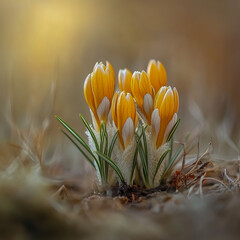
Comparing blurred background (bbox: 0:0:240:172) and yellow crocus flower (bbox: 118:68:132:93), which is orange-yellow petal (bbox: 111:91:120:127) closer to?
yellow crocus flower (bbox: 118:68:132:93)

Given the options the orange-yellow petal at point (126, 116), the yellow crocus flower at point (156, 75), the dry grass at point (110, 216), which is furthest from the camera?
the yellow crocus flower at point (156, 75)

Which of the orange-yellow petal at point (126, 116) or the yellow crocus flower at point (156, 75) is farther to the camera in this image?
the yellow crocus flower at point (156, 75)

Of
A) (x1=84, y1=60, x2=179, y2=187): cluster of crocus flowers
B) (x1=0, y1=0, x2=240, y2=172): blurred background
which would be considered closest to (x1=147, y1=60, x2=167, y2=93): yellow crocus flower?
(x1=84, y1=60, x2=179, y2=187): cluster of crocus flowers

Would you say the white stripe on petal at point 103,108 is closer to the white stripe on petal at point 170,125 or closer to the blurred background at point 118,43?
the white stripe on petal at point 170,125

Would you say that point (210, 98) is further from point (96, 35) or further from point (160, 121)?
point (160, 121)

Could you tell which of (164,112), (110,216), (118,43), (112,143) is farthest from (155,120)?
(118,43)

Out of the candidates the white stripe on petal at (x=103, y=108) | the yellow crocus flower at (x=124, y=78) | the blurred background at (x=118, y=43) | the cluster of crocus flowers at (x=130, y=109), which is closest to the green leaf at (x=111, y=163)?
the cluster of crocus flowers at (x=130, y=109)

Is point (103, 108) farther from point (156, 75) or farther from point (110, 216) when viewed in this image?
point (110, 216)
